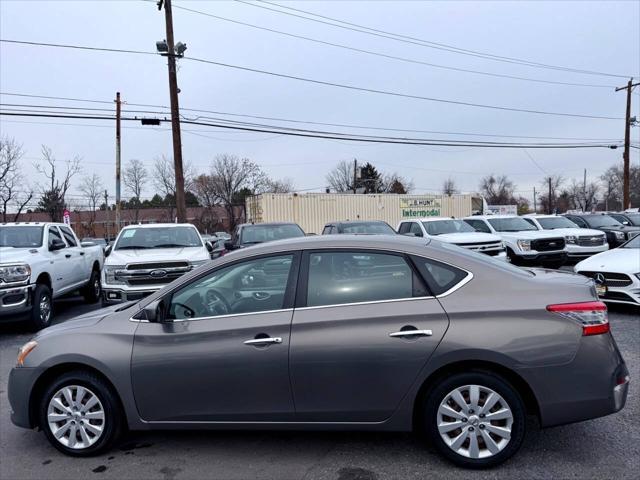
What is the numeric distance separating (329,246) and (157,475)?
2.03 metres

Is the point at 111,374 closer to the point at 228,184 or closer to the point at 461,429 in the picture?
the point at 461,429

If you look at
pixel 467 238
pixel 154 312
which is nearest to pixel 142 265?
pixel 154 312

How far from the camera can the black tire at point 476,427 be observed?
10.1ft

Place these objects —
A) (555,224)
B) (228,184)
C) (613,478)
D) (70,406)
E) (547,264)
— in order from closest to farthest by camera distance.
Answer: (613,478) < (70,406) < (547,264) < (555,224) < (228,184)

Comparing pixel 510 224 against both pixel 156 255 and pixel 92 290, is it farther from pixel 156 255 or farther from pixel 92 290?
A: pixel 92 290

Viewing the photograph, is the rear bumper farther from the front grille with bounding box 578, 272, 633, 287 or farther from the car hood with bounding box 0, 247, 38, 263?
the car hood with bounding box 0, 247, 38, 263

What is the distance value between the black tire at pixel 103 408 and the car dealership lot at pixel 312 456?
3.2 inches

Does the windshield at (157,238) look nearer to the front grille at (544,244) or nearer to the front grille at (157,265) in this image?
the front grille at (157,265)

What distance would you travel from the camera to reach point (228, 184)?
195 feet

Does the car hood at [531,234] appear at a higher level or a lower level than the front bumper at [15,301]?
higher

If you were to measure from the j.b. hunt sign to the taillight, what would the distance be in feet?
83.9

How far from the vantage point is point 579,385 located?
3.04 meters

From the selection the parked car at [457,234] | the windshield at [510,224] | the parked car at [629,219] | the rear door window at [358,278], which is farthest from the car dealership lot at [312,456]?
the parked car at [629,219]

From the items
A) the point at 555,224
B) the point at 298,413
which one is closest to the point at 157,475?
the point at 298,413
